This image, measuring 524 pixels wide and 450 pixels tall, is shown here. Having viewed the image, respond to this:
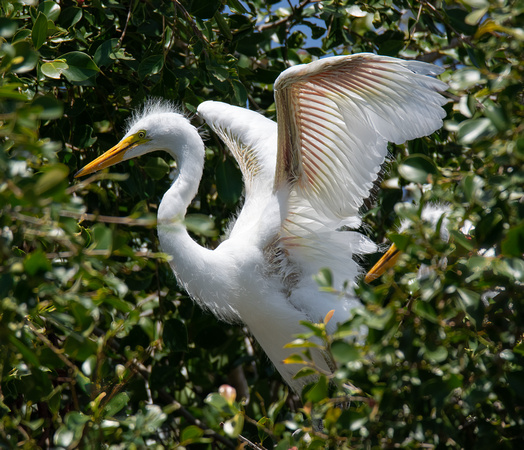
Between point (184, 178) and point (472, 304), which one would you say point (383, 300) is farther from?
point (184, 178)

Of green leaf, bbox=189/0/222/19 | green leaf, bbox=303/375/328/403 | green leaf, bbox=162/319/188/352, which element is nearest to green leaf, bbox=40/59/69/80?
green leaf, bbox=189/0/222/19

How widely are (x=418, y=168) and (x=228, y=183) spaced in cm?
143

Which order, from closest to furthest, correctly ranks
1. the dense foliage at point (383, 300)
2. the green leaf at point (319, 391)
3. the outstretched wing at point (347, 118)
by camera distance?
the dense foliage at point (383, 300), the green leaf at point (319, 391), the outstretched wing at point (347, 118)

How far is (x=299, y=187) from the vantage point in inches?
104

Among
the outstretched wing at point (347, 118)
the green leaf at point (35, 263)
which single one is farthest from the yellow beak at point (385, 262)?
the green leaf at point (35, 263)

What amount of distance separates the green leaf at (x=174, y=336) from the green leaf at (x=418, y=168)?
1.43 metres

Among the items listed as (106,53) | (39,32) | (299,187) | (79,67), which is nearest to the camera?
(39,32)

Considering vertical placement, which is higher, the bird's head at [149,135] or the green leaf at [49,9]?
the green leaf at [49,9]

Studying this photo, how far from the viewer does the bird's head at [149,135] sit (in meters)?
2.72

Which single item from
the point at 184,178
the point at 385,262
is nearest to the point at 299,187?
the point at 184,178

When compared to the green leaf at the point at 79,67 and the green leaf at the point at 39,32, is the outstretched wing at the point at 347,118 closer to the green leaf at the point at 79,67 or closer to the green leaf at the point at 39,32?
the green leaf at the point at 79,67

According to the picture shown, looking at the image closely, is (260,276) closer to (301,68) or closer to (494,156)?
(301,68)

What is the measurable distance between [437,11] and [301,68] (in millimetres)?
844

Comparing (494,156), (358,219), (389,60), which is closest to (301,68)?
(389,60)
